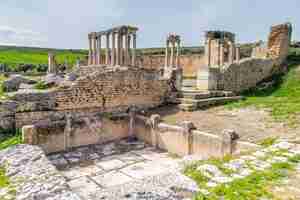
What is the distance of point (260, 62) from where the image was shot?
1549 cm

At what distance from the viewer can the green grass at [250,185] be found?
126 inches

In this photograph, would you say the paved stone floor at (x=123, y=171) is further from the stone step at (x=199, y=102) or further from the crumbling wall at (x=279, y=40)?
the crumbling wall at (x=279, y=40)

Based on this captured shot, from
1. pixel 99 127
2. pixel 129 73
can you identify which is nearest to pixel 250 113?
pixel 129 73

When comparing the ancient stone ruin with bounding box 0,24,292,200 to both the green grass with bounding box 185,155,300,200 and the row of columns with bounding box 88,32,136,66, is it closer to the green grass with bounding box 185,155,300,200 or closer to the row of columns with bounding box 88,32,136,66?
the green grass with bounding box 185,155,300,200

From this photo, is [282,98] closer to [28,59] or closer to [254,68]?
[254,68]

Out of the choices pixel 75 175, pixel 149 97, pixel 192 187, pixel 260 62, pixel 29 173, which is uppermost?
pixel 260 62

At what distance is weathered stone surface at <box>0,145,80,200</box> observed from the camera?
390cm

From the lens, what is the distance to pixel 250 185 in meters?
3.52

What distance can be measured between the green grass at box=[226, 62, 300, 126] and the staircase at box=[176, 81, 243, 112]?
1.94ft

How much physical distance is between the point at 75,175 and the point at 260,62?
1333cm

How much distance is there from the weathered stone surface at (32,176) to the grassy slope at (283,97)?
7.05 meters

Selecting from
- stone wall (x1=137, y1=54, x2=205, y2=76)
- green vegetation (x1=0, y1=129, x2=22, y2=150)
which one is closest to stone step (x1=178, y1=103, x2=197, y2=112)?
green vegetation (x1=0, y1=129, x2=22, y2=150)

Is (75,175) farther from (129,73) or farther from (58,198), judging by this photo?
(129,73)

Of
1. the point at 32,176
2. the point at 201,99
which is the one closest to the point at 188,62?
the point at 201,99
